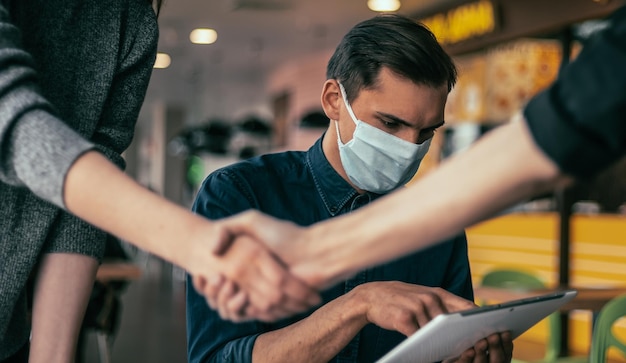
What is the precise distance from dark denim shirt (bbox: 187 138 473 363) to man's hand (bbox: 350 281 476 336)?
249mm

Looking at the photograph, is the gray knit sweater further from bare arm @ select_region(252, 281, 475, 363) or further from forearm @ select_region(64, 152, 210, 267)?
bare arm @ select_region(252, 281, 475, 363)

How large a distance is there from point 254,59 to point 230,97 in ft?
23.8

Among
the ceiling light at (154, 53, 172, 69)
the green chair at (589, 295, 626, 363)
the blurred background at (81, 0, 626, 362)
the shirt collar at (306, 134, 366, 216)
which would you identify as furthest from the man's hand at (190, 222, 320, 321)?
the ceiling light at (154, 53, 172, 69)

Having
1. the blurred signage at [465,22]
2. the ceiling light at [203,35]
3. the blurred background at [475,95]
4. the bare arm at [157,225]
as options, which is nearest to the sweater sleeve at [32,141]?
the bare arm at [157,225]

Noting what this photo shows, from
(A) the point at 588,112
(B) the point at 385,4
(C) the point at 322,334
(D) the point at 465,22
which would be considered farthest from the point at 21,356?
(D) the point at 465,22

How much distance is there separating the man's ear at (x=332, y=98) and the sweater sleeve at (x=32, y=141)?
99 centimetres

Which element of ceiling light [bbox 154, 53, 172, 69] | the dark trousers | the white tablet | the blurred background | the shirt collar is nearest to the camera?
the white tablet

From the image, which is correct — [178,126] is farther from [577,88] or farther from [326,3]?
[577,88]

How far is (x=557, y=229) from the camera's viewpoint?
7.01 m

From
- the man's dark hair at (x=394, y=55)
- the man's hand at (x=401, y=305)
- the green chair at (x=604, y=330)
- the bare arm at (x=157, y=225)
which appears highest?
the bare arm at (x=157, y=225)

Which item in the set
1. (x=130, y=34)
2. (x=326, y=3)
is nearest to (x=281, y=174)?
(x=130, y=34)

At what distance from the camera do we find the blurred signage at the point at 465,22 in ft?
24.3

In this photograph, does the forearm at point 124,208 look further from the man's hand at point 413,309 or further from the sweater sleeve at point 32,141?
the man's hand at point 413,309

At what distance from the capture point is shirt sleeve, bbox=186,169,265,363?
4.81 ft
